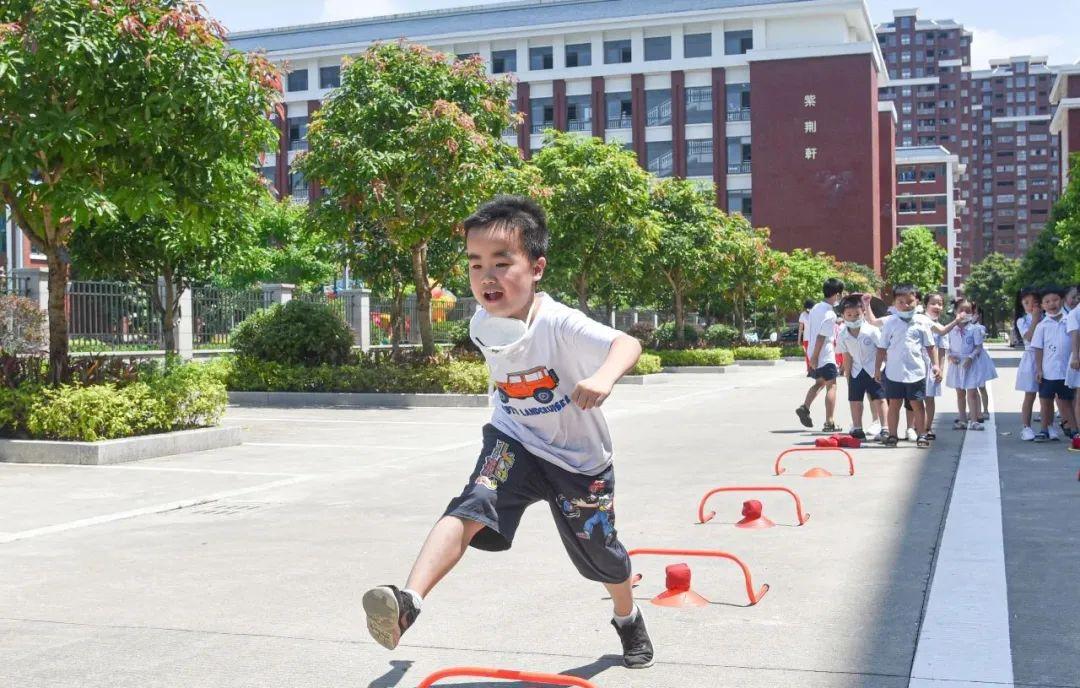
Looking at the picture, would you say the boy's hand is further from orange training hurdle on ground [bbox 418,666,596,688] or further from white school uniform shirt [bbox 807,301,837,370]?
white school uniform shirt [bbox 807,301,837,370]

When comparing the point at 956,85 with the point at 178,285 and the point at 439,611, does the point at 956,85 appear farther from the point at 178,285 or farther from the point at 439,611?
the point at 439,611

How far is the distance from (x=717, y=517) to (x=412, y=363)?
14.3 m

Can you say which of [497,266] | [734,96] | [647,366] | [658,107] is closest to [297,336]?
[647,366]

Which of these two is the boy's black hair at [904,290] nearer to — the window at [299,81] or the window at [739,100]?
the window at [739,100]

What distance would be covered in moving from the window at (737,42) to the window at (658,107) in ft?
15.3

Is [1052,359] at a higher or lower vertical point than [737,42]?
lower

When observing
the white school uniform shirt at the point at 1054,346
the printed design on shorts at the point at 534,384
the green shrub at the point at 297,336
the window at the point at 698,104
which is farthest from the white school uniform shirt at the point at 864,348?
the window at the point at 698,104

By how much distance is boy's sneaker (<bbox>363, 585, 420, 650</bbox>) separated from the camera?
Answer: 11.7ft

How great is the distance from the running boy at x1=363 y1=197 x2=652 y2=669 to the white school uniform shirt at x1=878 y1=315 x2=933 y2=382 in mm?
9124

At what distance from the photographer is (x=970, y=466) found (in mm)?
10906

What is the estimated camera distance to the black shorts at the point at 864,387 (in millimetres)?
13539

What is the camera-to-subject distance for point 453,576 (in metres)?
6.27

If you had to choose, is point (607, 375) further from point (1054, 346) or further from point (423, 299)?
point (423, 299)

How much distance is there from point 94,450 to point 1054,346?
10344mm
